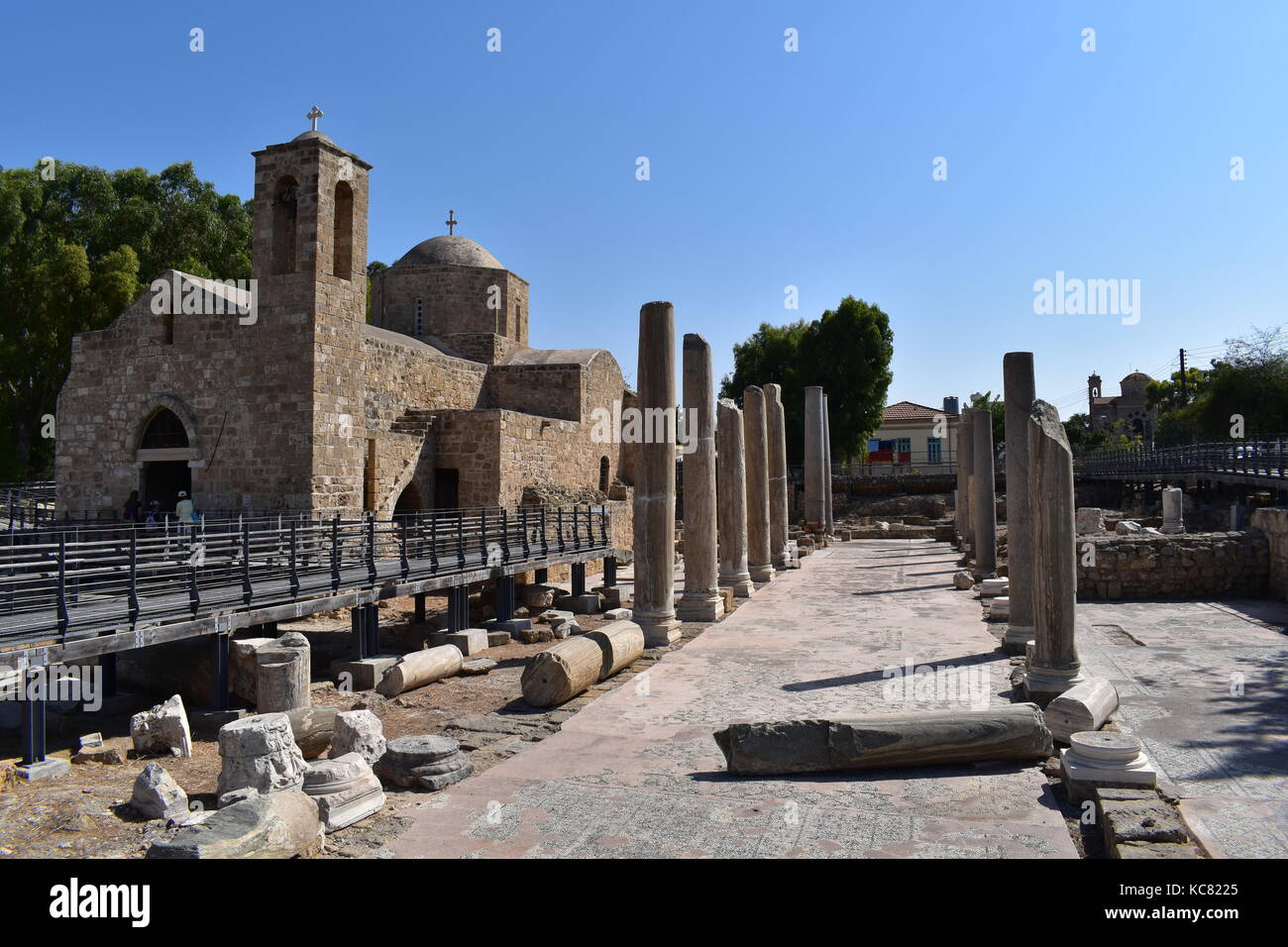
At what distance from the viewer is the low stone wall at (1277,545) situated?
13.9 metres

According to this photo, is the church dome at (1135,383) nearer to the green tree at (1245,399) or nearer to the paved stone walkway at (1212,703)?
the green tree at (1245,399)

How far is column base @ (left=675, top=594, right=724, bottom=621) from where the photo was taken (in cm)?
1359

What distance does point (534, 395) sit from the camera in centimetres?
2933

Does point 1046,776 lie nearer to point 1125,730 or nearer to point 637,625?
point 1125,730

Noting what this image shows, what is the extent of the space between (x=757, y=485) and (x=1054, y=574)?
10.5 meters

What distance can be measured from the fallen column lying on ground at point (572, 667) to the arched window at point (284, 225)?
40.5ft

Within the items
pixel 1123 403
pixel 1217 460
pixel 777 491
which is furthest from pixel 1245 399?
pixel 1123 403

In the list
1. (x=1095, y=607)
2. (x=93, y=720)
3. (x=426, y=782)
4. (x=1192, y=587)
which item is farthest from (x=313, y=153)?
(x=1192, y=587)

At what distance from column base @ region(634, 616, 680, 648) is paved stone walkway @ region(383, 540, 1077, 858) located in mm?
860

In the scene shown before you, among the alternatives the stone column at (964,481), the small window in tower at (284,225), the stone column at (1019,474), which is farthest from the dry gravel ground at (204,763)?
the stone column at (964,481)

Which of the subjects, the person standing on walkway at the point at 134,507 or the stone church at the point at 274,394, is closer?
the stone church at the point at 274,394

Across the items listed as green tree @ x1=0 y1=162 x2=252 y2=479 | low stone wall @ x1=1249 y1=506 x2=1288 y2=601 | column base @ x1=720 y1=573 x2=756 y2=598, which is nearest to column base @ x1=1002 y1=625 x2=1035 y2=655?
column base @ x1=720 y1=573 x2=756 y2=598
